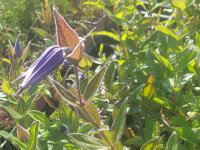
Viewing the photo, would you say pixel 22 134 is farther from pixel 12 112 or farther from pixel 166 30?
pixel 166 30

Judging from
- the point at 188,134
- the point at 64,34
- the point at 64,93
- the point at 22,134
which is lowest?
the point at 188,134

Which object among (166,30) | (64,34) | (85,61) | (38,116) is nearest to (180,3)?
(166,30)

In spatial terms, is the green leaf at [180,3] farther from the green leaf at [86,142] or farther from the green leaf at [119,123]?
the green leaf at [86,142]

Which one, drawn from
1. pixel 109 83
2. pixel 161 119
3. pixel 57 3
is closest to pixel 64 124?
pixel 109 83

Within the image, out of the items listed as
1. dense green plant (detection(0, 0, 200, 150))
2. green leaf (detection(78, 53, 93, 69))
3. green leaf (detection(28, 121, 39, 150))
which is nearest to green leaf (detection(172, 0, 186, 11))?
dense green plant (detection(0, 0, 200, 150))

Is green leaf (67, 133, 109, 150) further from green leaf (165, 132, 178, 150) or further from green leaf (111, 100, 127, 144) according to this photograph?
green leaf (165, 132, 178, 150)

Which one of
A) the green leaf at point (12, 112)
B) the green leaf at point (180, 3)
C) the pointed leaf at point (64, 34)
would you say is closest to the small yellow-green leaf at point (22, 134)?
the green leaf at point (12, 112)
